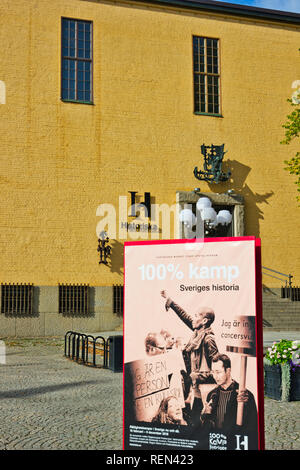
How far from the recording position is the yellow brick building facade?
21.8 metres

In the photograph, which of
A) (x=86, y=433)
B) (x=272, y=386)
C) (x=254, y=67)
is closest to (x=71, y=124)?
(x=254, y=67)

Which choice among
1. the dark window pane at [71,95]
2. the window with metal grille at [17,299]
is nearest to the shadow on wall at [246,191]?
the dark window pane at [71,95]

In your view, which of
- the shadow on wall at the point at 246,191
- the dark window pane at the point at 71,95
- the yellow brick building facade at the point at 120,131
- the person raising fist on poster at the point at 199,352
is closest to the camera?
the person raising fist on poster at the point at 199,352

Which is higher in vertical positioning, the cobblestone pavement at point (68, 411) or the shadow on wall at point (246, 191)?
the shadow on wall at point (246, 191)

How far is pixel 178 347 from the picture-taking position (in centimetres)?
437

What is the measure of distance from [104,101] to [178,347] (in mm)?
20049

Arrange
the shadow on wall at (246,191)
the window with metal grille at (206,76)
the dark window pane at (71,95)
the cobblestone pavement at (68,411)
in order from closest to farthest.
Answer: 1. the cobblestone pavement at (68,411)
2. the dark window pane at (71,95)
3. the shadow on wall at (246,191)
4. the window with metal grille at (206,76)

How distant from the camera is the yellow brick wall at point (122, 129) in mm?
21922

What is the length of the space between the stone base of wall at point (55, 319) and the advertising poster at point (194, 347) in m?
17.1

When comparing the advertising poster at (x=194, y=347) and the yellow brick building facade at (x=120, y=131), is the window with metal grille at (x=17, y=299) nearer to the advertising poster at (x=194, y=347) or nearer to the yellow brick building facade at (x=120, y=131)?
the yellow brick building facade at (x=120, y=131)

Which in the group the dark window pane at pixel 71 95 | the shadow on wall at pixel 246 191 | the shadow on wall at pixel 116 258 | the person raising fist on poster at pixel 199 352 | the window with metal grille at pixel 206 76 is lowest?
the person raising fist on poster at pixel 199 352

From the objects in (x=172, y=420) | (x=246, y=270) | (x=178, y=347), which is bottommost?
(x=172, y=420)

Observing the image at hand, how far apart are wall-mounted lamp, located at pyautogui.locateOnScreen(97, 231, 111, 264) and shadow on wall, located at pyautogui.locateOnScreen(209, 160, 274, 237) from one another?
5.34 metres
